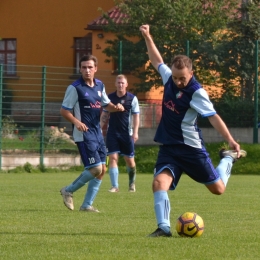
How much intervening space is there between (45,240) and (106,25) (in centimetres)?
2555

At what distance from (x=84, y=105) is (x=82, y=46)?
1126 inches

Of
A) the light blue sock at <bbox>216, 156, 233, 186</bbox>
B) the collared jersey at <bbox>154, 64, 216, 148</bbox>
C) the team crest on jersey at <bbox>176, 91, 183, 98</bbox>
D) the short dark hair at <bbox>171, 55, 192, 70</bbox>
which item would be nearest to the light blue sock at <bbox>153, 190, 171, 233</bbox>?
the collared jersey at <bbox>154, 64, 216, 148</bbox>

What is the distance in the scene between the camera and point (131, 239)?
7.64m

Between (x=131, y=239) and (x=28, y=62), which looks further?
(x=28, y=62)

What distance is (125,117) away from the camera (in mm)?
15391

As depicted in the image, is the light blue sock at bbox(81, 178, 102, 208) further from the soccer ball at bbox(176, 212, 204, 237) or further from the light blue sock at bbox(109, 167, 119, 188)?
the light blue sock at bbox(109, 167, 119, 188)

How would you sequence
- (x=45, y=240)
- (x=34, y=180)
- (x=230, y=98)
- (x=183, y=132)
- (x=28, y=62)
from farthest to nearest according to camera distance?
(x=28, y=62)
(x=230, y=98)
(x=34, y=180)
(x=183, y=132)
(x=45, y=240)

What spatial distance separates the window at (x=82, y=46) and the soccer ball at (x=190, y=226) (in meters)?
31.2

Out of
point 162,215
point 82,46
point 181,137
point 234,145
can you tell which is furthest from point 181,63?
point 82,46

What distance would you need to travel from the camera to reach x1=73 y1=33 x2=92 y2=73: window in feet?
127

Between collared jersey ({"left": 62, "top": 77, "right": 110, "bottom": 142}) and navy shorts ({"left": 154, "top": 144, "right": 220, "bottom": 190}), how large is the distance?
115 inches

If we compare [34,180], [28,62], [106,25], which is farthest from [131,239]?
[28,62]

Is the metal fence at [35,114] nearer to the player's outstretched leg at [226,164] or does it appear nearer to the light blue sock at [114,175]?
the light blue sock at [114,175]

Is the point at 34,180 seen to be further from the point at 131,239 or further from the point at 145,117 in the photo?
the point at 131,239
